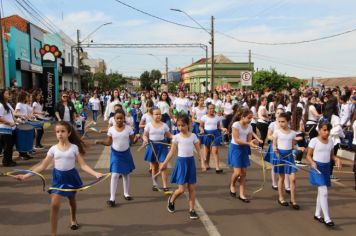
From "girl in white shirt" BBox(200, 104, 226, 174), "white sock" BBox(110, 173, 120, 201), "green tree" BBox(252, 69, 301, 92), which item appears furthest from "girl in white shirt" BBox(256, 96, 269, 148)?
"green tree" BBox(252, 69, 301, 92)

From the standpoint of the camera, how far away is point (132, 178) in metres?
8.63

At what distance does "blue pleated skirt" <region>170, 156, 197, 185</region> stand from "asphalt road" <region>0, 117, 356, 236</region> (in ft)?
1.74

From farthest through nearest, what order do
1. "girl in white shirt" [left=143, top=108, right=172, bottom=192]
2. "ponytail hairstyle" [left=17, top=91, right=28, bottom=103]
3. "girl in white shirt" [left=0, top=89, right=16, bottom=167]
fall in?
"ponytail hairstyle" [left=17, top=91, right=28, bottom=103]
"girl in white shirt" [left=0, top=89, right=16, bottom=167]
"girl in white shirt" [left=143, top=108, right=172, bottom=192]

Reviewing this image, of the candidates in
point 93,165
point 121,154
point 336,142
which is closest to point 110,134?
point 121,154

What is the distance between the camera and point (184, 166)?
614 centimetres

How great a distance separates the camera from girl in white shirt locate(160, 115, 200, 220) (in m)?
6.08

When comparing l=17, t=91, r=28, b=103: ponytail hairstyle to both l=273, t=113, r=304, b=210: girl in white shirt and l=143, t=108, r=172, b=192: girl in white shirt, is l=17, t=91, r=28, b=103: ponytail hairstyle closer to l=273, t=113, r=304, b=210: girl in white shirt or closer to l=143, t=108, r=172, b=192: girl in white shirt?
l=143, t=108, r=172, b=192: girl in white shirt

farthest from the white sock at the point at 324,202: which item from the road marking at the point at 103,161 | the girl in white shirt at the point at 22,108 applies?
the girl in white shirt at the point at 22,108

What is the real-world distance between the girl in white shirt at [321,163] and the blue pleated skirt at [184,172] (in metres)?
1.73

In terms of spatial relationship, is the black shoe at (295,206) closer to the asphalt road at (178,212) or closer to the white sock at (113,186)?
the asphalt road at (178,212)

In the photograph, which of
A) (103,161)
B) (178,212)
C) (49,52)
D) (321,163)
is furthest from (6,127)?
(49,52)

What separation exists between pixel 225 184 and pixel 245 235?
2867 millimetres

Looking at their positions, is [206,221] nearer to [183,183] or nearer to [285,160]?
[183,183]

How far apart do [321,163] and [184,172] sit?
2002 mm
